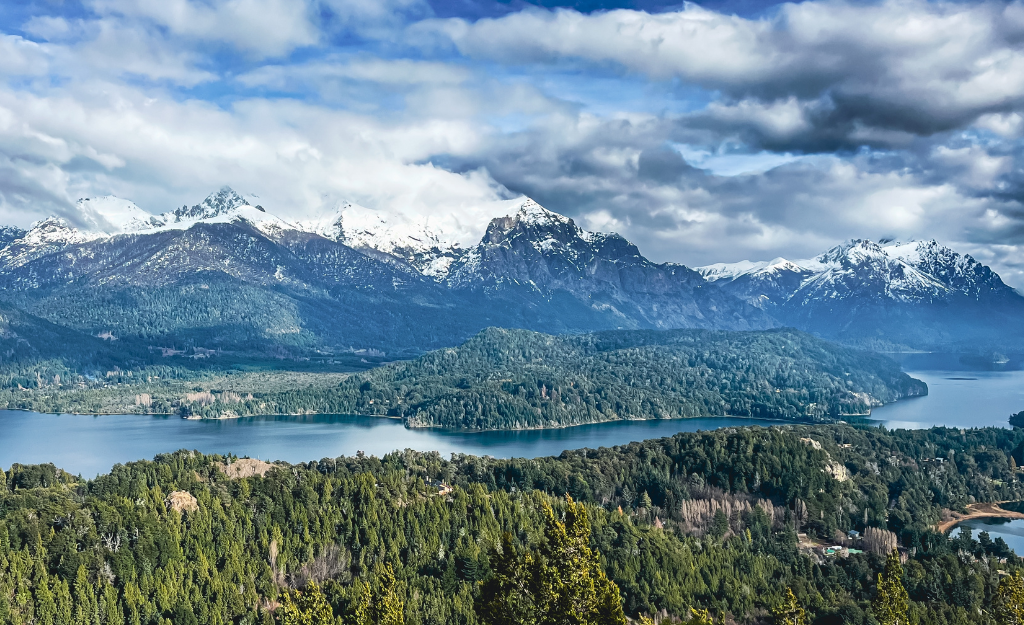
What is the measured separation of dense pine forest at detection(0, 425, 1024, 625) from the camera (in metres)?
72.4

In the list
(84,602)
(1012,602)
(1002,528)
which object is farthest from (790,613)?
(1002,528)

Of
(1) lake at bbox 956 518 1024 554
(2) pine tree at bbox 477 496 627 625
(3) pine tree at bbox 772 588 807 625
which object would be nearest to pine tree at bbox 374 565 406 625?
(2) pine tree at bbox 477 496 627 625

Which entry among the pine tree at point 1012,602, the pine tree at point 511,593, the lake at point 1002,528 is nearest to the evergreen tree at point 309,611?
the pine tree at point 511,593

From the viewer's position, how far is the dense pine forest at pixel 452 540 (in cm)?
7238

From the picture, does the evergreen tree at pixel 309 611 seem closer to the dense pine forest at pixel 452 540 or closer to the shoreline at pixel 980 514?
the dense pine forest at pixel 452 540

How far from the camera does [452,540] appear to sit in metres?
90.4

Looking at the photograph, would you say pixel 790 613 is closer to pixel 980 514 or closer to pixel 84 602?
pixel 84 602

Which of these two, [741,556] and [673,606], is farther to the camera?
[741,556]

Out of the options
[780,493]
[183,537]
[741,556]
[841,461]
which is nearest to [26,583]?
[183,537]

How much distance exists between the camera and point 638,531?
3868 inches

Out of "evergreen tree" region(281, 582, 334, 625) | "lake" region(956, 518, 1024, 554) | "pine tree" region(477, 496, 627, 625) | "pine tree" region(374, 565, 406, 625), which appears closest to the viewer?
"pine tree" region(477, 496, 627, 625)

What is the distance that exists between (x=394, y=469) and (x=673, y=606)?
4636 centimetres

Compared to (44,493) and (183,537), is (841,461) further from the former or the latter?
(44,493)

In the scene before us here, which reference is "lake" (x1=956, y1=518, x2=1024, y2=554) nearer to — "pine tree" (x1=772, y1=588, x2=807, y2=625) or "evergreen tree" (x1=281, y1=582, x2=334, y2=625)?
"pine tree" (x1=772, y1=588, x2=807, y2=625)
